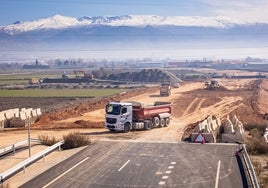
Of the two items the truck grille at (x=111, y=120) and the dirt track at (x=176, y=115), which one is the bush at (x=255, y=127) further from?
the truck grille at (x=111, y=120)

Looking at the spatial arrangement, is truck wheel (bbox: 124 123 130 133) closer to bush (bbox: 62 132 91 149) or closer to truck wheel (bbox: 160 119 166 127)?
truck wheel (bbox: 160 119 166 127)

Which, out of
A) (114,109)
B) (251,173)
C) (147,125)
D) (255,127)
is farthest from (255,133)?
(251,173)

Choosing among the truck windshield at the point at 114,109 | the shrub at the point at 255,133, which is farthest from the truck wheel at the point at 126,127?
the shrub at the point at 255,133

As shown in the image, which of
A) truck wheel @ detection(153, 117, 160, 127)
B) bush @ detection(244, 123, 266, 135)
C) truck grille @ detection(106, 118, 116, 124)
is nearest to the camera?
truck grille @ detection(106, 118, 116, 124)

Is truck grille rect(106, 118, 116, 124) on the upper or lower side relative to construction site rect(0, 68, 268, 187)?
upper

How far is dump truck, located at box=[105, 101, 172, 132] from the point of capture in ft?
122

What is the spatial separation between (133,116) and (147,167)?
14274 millimetres

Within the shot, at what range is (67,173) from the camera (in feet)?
76.9

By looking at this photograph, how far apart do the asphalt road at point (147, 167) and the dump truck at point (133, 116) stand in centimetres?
570

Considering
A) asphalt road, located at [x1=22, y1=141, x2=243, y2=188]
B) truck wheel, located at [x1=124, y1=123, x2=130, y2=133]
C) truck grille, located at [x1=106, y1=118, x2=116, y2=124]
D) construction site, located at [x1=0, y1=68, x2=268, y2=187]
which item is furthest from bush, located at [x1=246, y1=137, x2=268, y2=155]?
truck grille, located at [x1=106, y1=118, x2=116, y2=124]

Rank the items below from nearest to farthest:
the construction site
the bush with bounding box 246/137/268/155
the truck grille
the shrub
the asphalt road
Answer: the asphalt road → the bush with bounding box 246/137/268/155 → the construction site → the shrub → the truck grille

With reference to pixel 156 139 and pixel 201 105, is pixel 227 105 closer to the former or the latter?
pixel 201 105

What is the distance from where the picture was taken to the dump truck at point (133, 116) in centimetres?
3731

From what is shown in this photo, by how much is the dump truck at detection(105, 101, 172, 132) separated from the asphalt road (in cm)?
570
